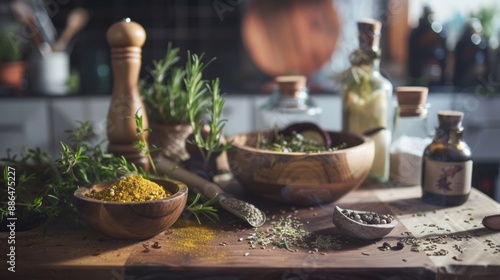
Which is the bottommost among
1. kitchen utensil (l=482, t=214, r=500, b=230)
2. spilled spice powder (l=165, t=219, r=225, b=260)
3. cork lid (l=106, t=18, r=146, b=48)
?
spilled spice powder (l=165, t=219, r=225, b=260)

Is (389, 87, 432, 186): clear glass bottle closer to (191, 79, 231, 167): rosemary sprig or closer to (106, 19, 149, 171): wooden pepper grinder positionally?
(191, 79, 231, 167): rosemary sprig

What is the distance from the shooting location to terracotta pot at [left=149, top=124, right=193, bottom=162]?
1.04 meters

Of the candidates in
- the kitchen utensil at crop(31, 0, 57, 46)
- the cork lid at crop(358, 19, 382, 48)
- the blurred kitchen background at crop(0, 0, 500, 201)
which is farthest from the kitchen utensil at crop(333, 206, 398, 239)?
the kitchen utensil at crop(31, 0, 57, 46)

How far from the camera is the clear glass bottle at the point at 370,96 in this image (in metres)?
1.10

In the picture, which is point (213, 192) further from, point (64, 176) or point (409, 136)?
point (409, 136)

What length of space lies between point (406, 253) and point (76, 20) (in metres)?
2.13

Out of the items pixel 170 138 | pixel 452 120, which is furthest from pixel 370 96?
pixel 170 138

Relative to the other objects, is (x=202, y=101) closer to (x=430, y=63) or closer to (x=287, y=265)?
(x=287, y=265)

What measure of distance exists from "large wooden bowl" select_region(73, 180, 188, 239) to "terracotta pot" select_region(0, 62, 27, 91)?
1.86m

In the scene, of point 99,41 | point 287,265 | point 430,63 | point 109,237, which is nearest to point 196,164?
point 109,237

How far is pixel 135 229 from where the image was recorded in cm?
72

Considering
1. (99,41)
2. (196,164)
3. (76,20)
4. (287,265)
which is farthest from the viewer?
(99,41)

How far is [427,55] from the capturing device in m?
2.24

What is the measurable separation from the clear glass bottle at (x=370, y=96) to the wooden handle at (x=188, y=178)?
0.38m
